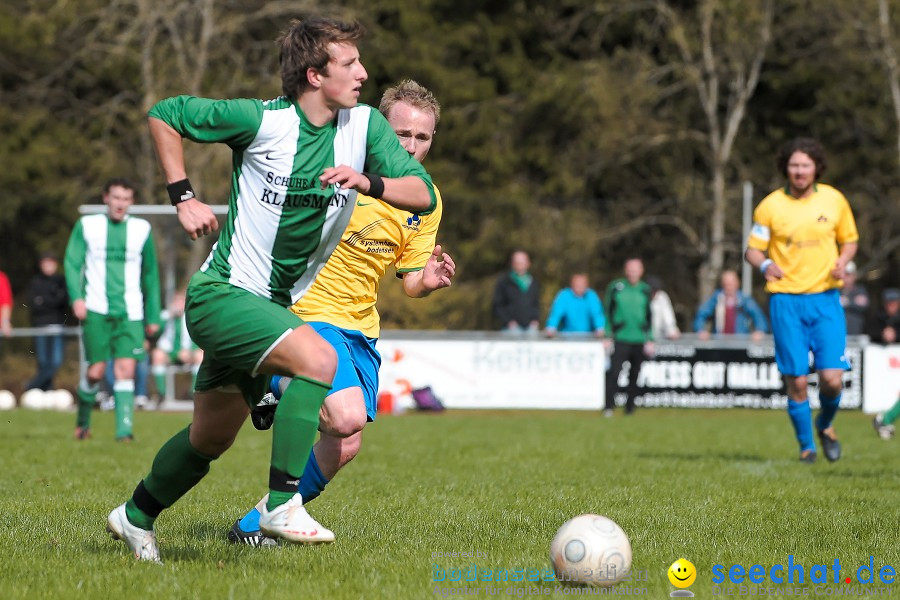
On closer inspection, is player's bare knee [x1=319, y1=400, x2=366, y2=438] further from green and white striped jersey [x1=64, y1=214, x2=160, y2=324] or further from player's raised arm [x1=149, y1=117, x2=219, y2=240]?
green and white striped jersey [x1=64, y1=214, x2=160, y2=324]

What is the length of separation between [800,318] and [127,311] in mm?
5942

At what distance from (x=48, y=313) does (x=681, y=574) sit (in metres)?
16.8

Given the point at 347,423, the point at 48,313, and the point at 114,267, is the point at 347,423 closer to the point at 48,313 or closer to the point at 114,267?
the point at 114,267

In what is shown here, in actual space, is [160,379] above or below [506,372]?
below

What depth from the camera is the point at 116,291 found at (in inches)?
467

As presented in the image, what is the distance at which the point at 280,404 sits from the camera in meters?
4.86

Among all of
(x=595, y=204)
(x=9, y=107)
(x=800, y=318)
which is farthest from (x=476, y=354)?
(x=9, y=107)

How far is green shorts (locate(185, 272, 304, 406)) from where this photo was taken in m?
4.74

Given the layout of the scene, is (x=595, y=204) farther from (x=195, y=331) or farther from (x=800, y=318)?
(x=195, y=331)

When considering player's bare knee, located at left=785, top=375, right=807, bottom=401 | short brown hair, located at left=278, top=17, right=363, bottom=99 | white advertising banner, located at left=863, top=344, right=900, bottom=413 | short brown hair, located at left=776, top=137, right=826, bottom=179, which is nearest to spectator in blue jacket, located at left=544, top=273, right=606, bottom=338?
white advertising banner, located at left=863, top=344, right=900, bottom=413

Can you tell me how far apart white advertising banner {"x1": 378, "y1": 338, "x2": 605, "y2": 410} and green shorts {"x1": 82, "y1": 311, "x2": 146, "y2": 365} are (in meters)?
7.46

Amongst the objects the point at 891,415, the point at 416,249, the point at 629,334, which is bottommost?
the point at 891,415

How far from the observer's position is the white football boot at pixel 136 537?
17.2ft

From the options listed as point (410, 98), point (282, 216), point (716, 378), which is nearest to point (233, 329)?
point (282, 216)
